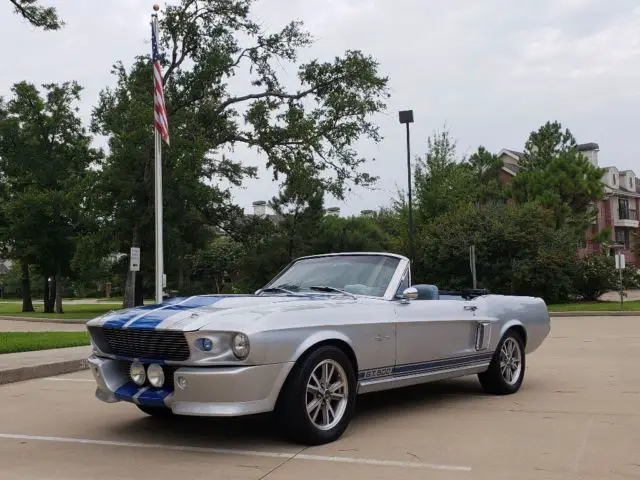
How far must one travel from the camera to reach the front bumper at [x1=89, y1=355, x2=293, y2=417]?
491cm

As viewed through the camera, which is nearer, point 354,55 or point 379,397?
point 379,397

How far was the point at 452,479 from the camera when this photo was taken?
4.47 meters

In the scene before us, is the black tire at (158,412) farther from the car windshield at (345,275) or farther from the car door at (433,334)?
the car door at (433,334)

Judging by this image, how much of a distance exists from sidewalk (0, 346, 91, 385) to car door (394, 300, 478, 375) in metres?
6.26

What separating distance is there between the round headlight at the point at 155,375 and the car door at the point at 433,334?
2118 millimetres

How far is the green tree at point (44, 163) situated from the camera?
39.2 meters

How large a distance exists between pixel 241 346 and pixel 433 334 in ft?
7.66

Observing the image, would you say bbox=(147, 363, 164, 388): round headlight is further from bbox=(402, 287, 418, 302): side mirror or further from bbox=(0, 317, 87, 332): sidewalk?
bbox=(0, 317, 87, 332): sidewalk

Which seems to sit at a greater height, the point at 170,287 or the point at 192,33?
the point at 192,33

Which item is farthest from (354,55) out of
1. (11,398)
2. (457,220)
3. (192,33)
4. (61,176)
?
(11,398)

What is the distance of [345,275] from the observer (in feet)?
22.2

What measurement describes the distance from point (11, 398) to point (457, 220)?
28499mm

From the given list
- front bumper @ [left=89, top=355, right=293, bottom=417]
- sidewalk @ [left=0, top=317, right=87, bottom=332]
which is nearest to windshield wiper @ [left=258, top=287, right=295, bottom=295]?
front bumper @ [left=89, top=355, right=293, bottom=417]

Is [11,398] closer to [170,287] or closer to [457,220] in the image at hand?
[457,220]
